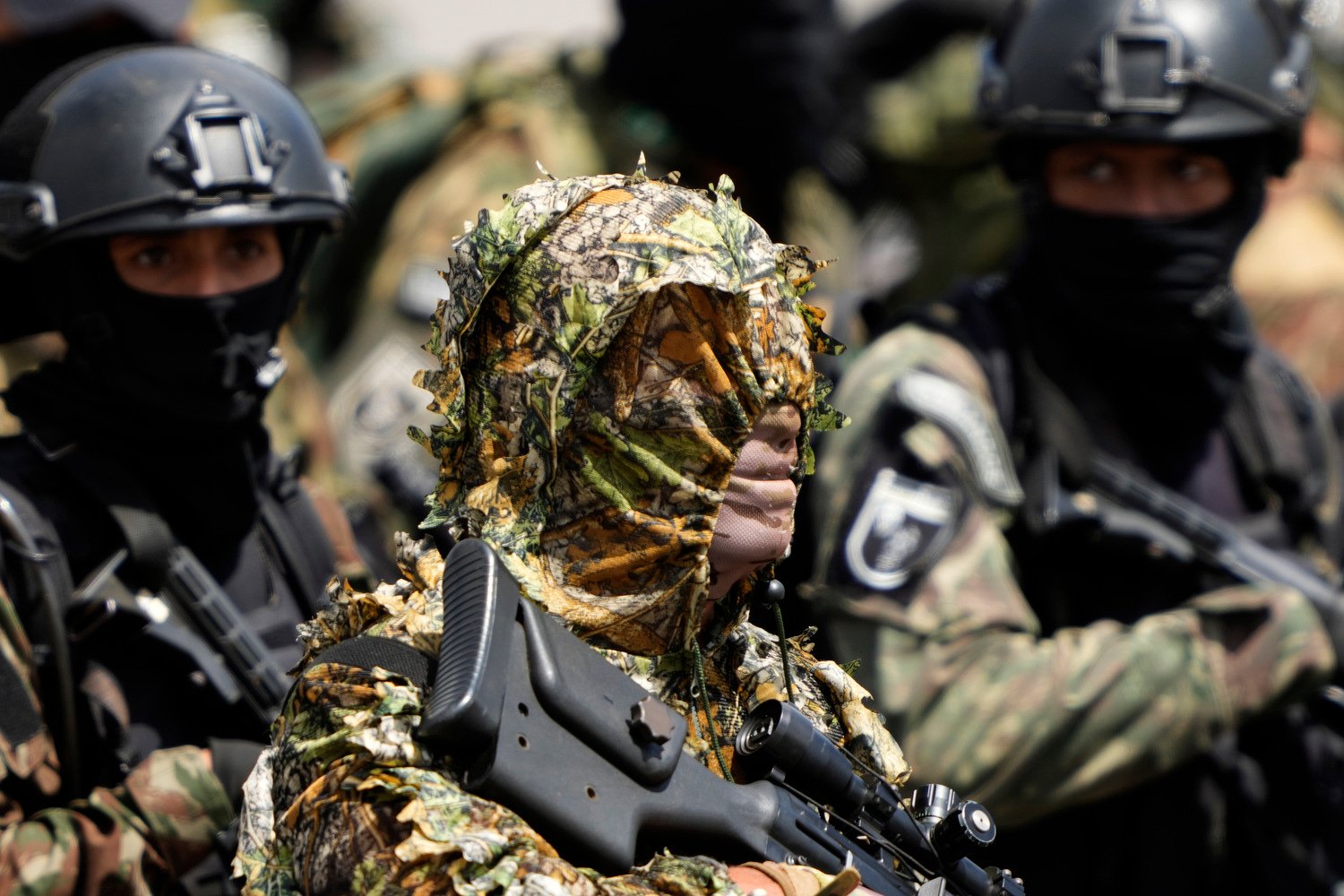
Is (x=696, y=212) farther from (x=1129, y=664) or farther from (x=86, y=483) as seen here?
(x=1129, y=664)

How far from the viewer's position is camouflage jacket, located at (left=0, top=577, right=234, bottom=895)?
370cm

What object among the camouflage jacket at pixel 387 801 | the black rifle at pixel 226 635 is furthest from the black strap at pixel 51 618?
the camouflage jacket at pixel 387 801

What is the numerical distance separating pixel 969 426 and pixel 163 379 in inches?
76.4

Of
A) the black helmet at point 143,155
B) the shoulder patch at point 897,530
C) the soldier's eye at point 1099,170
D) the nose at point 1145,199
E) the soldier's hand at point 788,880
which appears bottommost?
the shoulder patch at point 897,530

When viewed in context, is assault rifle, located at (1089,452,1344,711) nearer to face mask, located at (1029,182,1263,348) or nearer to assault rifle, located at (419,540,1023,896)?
face mask, located at (1029,182,1263,348)

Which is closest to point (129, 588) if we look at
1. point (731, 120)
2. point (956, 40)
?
point (731, 120)

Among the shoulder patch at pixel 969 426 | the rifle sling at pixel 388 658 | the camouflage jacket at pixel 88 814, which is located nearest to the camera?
the rifle sling at pixel 388 658

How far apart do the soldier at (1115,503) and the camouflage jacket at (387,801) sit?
2.08 meters

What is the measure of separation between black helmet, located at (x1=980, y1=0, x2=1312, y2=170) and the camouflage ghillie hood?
2.83 metres

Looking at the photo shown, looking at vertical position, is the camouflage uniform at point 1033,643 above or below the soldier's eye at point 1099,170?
below

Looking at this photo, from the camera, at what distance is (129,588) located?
4.20 meters

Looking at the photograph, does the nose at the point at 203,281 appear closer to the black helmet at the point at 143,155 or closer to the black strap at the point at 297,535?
the black helmet at the point at 143,155

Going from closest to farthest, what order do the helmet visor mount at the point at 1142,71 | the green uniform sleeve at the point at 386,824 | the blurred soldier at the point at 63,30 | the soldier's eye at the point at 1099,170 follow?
the green uniform sleeve at the point at 386,824 < the helmet visor mount at the point at 1142,71 < the soldier's eye at the point at 1099,170 < the blurred soldier at the point at 63,30

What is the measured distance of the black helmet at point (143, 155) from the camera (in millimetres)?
4340
